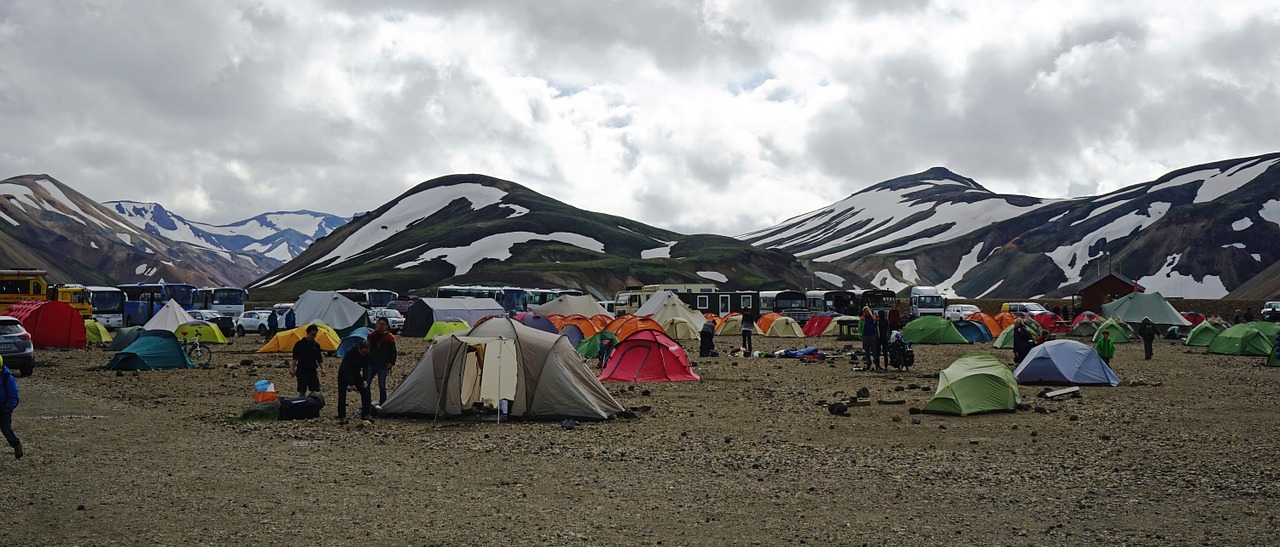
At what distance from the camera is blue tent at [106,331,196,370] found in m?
29.2

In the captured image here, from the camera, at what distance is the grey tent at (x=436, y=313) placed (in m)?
54.7

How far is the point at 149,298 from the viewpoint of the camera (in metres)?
60.8

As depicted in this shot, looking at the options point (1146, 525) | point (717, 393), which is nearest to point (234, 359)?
point (717, 393)

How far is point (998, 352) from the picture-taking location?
40.3 meters

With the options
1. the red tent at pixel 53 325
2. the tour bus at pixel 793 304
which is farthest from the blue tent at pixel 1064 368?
the tour bus at pixel 793 304

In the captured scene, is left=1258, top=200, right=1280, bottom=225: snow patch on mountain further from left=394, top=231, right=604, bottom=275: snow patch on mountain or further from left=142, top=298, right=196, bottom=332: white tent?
left=142, top=298, right=196, bottom=332: white tent

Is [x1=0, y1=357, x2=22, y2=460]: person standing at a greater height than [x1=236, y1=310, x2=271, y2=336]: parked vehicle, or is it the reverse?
[x1=236, y1=310, x2=271, y2=336]: parked vehicle

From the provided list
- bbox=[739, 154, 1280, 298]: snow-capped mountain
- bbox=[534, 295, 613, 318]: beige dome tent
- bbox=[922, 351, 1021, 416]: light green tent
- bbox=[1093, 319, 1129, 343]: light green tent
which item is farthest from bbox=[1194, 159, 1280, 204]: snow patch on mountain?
bbox=[922, 351, 1021, 416]: light green tent

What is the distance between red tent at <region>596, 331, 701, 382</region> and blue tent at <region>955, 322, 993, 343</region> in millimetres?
26474

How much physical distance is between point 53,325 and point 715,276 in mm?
118207

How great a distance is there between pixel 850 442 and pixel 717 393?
7.97 metres

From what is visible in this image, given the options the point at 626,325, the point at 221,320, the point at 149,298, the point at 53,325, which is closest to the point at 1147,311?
the point at 626,325

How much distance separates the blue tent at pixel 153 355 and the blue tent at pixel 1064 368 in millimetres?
23561

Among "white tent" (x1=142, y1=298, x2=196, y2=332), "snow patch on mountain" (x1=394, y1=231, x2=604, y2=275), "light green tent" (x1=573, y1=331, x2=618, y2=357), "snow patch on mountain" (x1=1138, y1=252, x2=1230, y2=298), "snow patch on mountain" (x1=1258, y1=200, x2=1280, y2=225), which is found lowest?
"light green tent" (x1=573, y1=331, x2=618, y2=357)
